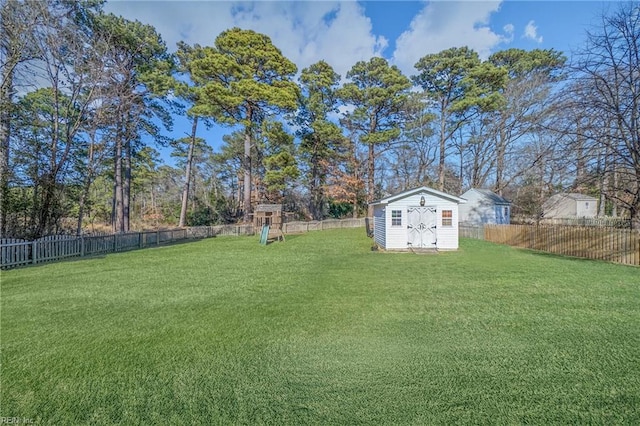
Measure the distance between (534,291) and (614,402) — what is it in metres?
3.90

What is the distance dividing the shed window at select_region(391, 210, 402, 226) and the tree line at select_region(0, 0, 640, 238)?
5243 mm

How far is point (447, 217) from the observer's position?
41.3 ft

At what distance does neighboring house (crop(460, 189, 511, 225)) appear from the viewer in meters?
21.2

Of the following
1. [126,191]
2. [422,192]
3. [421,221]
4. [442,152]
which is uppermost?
[442,152]

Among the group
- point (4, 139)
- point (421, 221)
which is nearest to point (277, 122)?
point (421, 221)

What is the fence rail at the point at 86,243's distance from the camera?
27.1 ft

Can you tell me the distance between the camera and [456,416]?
7.03 ft

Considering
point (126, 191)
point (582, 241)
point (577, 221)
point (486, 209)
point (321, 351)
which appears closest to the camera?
point (321, 351)

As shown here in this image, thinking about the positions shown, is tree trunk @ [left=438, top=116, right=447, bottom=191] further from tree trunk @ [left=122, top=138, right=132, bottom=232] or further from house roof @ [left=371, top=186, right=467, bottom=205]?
tree trunk @ [left=122, top=138, right=132, bottom=232]

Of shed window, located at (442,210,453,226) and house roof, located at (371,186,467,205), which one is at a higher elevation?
house roof, located at (371,186,467,205)

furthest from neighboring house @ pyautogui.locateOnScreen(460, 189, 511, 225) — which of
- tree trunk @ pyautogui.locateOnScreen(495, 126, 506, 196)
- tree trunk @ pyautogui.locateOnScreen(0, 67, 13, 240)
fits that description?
tree trunk @ pyautogui.locateOnScreen(0, 67, 13, 240)

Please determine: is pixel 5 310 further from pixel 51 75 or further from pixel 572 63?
pixel 572 63

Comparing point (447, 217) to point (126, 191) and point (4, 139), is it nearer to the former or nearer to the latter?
point (4, 139)

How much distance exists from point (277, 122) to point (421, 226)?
41.7 ft
